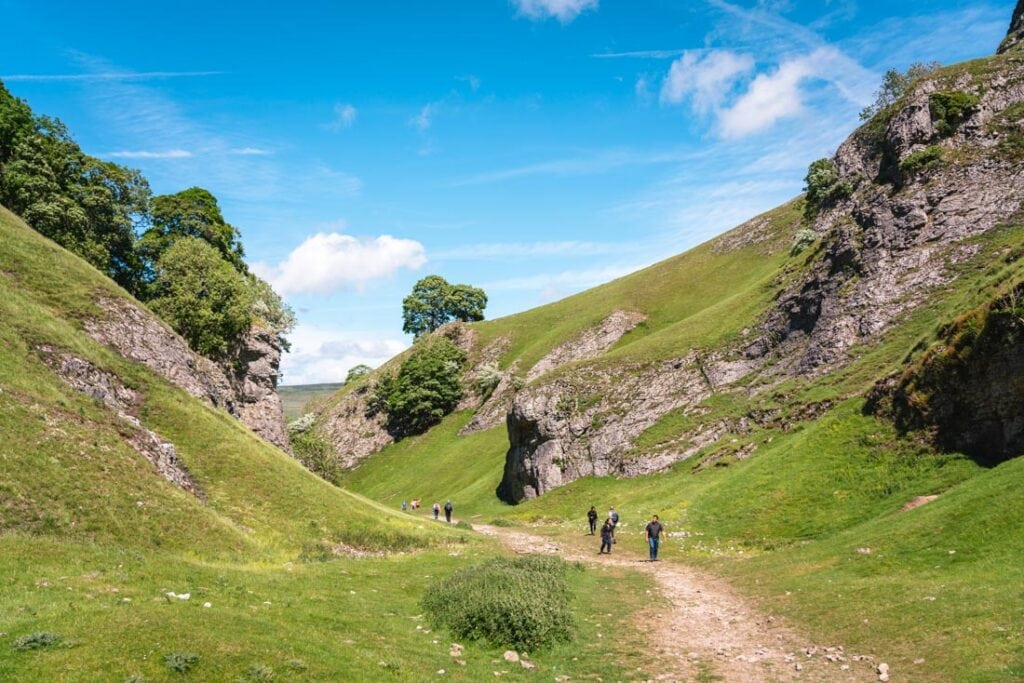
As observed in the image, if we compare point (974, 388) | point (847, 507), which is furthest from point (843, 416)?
point (847, 507)

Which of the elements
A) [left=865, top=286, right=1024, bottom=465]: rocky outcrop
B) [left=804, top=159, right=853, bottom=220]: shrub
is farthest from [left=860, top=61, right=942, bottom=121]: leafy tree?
[left=865, top=286, right=1024, bottom=465]: rocky outcrop

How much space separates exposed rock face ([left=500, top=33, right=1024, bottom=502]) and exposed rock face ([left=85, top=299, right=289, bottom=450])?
32.3 metres

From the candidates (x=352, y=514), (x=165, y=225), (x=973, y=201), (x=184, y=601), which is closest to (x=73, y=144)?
(x=165, y=225)

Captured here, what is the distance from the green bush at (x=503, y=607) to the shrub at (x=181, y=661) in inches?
341

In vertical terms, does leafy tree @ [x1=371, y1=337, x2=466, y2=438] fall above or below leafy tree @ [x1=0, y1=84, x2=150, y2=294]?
below

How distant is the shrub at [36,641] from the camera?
11797 millimetres

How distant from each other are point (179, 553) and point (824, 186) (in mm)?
107010

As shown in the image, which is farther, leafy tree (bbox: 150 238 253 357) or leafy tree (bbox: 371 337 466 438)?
leafy tree (bbox: 371 337 466 438)

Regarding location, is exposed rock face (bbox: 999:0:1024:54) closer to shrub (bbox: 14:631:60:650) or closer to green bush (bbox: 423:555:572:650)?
green bush (bbox: 423:555:572:650)

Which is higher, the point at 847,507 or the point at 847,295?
the point at 847,295

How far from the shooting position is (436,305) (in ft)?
528

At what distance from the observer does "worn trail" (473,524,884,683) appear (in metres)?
15.7

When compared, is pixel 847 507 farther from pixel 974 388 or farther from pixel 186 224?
pixel 186 224

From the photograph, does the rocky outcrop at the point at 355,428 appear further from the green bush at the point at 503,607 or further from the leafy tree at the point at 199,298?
the green bush at the point at 503,607
